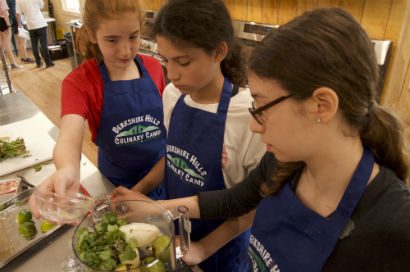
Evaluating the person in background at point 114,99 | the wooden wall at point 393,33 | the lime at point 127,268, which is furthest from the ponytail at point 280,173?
the wooden wall at point 393,33

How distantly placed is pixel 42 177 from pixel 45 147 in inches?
8.8

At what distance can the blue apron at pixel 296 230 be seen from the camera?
593mm

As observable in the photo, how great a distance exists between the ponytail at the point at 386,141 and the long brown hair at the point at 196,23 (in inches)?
17.5

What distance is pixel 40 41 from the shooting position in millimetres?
5672

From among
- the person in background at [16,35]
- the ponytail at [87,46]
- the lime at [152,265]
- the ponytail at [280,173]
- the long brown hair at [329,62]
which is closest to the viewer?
the long brown hair at [329,62]

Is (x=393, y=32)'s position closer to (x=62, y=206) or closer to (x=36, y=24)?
(x=62, y=206)

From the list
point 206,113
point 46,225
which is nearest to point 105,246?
point 46,225

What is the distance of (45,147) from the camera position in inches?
55.7

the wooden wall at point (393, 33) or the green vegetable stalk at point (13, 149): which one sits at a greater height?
the wooden wall at point (393, 33)

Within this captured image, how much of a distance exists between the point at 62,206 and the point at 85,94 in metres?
0.48

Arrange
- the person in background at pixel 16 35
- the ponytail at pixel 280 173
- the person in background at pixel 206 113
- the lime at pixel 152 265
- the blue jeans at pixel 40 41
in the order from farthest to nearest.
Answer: the person in background at pixel 16 35 → the blue jeans at pixel 40 41 → the person in background at pixel 206 113 → the ponytail at pixel 280 173 → the lime at pixel 152 265

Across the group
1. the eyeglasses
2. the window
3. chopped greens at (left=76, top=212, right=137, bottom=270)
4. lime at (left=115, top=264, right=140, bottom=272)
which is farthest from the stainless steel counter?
the window

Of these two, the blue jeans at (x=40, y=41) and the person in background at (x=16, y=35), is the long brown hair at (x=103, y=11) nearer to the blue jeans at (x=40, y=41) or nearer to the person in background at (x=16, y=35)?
the blue jeans at (x=40, y=41)

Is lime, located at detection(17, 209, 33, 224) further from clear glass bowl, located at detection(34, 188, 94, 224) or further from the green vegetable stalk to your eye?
the green vegetable stalk
